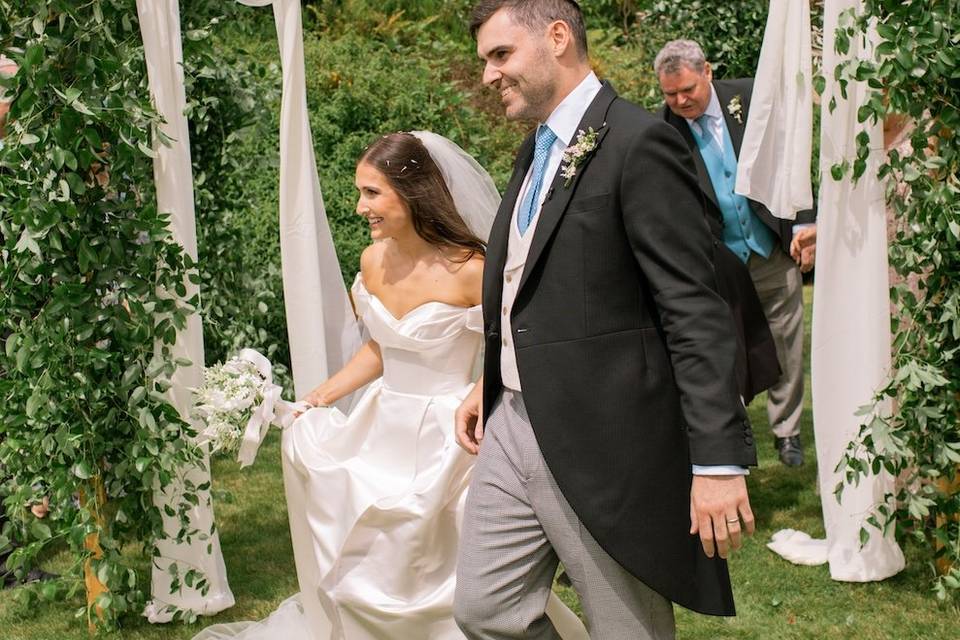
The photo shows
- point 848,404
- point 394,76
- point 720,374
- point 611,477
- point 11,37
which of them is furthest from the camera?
point 394,76

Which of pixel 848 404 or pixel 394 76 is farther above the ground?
pixel 394 76

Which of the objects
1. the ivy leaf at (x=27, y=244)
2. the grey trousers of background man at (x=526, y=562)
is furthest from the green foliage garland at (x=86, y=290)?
the grey trousers of background man at (x=526, y=562)

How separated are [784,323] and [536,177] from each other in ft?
12.1

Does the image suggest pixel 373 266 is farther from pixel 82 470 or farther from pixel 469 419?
pixel 82 470

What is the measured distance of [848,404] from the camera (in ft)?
14.5

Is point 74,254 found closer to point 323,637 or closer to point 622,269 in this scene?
point 323,637

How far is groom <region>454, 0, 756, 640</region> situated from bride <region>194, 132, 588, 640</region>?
1.00m

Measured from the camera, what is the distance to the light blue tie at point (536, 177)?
2789 millimetres

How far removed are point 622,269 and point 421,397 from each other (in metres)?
1.51

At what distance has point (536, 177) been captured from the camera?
2.81m

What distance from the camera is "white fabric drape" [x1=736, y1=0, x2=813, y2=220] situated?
4441mm

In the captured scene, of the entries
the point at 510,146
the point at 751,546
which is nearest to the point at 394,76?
the point at 510,146

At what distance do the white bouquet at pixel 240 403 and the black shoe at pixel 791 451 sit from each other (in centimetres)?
329

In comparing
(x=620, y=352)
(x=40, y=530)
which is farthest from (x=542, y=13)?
(x=40, y=530)
